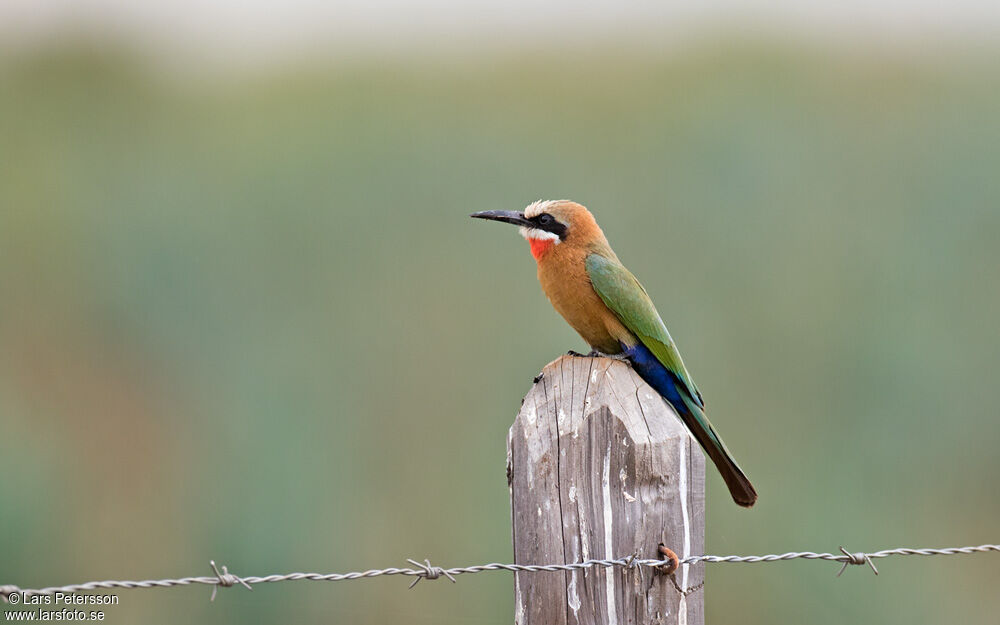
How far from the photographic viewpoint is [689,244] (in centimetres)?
1046

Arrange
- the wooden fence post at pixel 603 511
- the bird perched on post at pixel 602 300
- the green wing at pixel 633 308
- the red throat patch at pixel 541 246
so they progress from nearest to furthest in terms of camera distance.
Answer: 1. the wooden fence post at pixel 603 511
2. the bird perched on post at pixel 602 300
3. the green wing at pixel 633 308
4. the red throat patch at pixel 541 246

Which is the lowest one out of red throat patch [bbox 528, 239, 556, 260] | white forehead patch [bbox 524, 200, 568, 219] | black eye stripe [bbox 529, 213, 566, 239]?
red throat patch [bbox 528, 239, 556, 260]

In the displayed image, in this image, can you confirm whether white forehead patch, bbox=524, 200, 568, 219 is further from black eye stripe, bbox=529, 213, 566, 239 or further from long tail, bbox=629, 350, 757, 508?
long tail, bbox=629, 350, 757, 508

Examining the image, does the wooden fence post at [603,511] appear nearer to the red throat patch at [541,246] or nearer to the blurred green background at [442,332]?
the red throat patch at [541,246]

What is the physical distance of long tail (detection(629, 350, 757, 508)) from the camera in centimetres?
363

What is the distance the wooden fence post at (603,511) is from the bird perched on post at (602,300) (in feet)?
3.93

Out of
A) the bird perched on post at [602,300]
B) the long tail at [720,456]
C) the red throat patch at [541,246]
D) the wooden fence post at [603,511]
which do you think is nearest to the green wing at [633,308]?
the bird perched on post at [602,300]

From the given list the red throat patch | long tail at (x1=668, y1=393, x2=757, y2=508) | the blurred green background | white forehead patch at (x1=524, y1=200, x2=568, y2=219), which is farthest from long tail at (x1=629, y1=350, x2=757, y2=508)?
the blurred green background

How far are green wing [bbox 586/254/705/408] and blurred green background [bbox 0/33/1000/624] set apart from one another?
14.4ft

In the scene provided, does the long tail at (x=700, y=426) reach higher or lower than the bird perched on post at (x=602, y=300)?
lower

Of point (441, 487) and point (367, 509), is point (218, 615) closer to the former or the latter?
point (367, 509)

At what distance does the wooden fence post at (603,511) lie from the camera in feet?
8.71

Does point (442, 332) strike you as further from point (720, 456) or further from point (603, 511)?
point (603, 511)

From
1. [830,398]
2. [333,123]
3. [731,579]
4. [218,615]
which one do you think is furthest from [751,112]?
[218,615]
